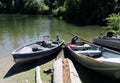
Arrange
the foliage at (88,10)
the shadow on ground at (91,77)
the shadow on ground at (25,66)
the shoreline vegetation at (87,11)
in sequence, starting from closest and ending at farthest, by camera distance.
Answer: the shadow on ground at (91,77) < the shadow on ground at (25,66) < the shoreline vegetation at (87,11) < the foliage at (88,10)

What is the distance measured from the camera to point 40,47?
54.7ft

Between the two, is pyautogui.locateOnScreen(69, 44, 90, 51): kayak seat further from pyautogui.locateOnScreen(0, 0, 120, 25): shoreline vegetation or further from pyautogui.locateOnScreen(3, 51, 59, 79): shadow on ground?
pyautogui.locateOnScreen(0, 0, 120, 25): shoreline vegetation

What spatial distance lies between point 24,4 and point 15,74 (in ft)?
Answer: 188

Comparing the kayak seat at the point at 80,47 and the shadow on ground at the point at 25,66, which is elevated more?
the kayak seat at the point at 80,47

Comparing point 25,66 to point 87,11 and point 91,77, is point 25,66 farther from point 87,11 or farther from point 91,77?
point 87,11

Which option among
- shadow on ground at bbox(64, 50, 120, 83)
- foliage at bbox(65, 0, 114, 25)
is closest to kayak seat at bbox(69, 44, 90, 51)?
shadow on ground at bbox(64, 50, 120, 83)

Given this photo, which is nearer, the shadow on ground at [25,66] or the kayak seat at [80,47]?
the shadow on ground at [25,66]

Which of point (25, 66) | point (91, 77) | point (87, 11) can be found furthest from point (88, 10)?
point (91, 77)

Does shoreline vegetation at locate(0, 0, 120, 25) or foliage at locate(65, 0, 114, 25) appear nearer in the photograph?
shoreline vegetation at locate(0, 0, 120, 25)

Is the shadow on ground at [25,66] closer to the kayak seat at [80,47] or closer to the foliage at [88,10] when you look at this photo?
the kayak seat at [80,47]

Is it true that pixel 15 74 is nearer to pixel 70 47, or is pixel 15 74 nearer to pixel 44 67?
pixel 44 67

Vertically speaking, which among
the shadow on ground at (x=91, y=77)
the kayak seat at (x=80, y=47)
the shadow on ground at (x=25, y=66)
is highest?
the kayak seat at (x=80, y=47)

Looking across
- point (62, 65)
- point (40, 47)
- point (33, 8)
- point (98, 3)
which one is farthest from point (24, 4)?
point (62, 65)

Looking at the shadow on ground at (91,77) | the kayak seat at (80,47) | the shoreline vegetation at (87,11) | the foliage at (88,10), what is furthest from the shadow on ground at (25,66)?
the foliage at (88,10)
